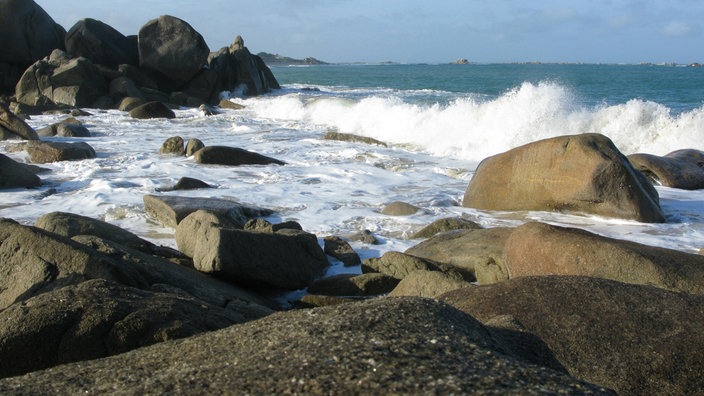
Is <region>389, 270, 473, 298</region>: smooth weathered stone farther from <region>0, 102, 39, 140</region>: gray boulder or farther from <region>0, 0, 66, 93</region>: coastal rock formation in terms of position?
<region>0, 0, 66, 93</region>: coastal rock formation

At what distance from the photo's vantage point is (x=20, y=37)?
29.1 meters

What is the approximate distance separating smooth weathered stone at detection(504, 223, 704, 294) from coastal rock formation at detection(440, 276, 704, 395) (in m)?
1.04

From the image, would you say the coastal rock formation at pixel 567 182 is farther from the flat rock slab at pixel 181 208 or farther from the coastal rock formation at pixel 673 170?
the flat rock slab at pixel 181 208

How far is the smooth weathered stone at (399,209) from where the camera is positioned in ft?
28.1

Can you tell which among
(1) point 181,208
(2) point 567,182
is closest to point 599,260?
(2) point 567,182

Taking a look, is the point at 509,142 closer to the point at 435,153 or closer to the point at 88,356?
the point at 435,153

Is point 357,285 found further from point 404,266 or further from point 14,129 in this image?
point 14,129

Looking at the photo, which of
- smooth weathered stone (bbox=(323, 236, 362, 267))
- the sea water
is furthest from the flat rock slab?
smooth weathered stone (bbox=(323, 236, 362, 267))

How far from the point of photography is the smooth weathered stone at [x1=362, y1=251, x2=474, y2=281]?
19.1 ft

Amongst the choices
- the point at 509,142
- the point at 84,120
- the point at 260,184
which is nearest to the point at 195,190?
the point at 260,184

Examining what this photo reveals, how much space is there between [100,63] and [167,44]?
286cm

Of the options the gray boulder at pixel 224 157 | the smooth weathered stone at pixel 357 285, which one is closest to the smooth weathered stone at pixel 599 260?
the smooth weathered stone at pixel 357 285

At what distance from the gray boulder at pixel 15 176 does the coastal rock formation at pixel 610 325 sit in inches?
312

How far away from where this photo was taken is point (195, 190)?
10047mm
